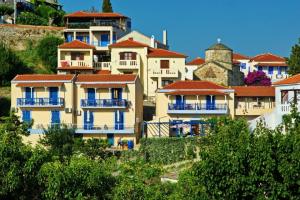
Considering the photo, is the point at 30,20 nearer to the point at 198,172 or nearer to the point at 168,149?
the point at 168,149

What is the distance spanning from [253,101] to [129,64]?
1124 centimetres

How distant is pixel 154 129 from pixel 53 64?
56.7 ft

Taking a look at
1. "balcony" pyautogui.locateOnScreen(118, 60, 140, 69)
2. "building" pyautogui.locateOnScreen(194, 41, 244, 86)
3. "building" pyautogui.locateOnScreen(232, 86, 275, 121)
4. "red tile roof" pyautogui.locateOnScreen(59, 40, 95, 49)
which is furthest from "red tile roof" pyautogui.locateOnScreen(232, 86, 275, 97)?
"red tile roof" pyautogui.locateOnScreen(59, 40, 95, 49)

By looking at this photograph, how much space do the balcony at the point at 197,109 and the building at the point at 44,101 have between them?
7635 mm

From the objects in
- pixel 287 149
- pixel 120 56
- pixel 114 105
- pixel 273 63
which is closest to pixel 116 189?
pixel 287 149

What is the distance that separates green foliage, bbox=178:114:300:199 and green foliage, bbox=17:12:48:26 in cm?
5514

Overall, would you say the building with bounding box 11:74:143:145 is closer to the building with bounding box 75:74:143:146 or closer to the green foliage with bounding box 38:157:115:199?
the building with bounding box 75:74:143:146

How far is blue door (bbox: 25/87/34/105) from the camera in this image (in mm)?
53719

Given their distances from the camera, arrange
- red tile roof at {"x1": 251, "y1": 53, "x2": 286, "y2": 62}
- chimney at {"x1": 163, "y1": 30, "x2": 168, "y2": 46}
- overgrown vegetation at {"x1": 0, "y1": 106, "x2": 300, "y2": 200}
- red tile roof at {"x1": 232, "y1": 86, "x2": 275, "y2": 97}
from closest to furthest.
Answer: overgrown vegetation at {"x1": 0, "y1": 106, "x2": 300, "y2": 200} < red tile roof at {"x1": 232, "y1": 86, "x2": 275, "y2": 97} < chimney at {"x1": 163, "y1": 30, "x2": 168, "y2": 46} < red tile roof at {"x1": 251, "y1": 53, "x2": 286, "y2": 62}

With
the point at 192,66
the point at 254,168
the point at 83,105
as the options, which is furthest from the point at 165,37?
the point at 254,168

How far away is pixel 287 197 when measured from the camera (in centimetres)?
2533

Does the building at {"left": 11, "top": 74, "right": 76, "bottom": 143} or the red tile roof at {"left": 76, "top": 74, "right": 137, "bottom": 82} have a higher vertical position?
the red tile roof at {"left": 76, "top": 74, "right": 137, "bottom": 82}

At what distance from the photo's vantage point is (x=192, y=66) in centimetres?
7419

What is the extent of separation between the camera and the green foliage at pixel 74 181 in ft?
103
